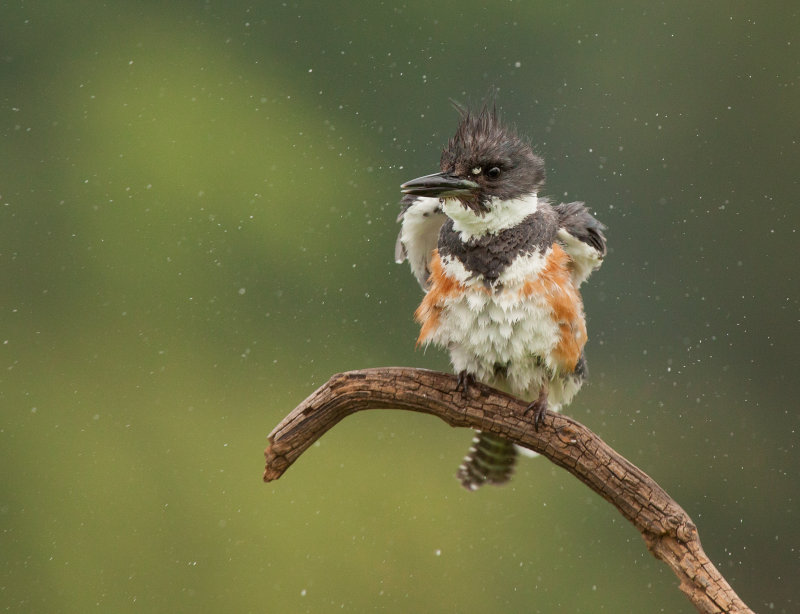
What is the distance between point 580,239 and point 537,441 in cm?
35

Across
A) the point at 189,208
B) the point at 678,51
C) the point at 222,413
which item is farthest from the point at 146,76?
the point at 678,51

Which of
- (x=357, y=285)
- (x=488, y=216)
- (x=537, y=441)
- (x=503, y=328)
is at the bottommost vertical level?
(x=537, y=441)

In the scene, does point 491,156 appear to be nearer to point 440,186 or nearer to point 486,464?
point 440,186

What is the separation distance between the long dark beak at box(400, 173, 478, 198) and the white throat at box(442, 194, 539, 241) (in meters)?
0.02

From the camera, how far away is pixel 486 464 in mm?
1692

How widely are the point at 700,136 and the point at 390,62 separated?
890mm

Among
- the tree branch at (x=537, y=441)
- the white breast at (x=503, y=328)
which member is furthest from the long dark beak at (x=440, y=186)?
the tree branch at (x=537, y=441)

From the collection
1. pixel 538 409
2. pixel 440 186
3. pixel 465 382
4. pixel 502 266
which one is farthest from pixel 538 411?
pixel 440 186

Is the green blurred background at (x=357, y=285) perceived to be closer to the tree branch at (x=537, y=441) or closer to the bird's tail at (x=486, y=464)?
the bird's tail at (x=486, y=464)

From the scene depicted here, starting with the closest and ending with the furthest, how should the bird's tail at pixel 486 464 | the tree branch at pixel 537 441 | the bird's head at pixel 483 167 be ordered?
1. the tree branch at pixel 537 441
2. the bird's head at pixel 483 167
3. the bird's tail at pixel 486 464

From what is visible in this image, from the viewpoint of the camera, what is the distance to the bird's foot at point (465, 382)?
1.45 meters

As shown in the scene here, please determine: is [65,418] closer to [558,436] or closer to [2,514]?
[2,514]

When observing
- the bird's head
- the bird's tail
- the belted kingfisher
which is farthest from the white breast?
the bird's tail

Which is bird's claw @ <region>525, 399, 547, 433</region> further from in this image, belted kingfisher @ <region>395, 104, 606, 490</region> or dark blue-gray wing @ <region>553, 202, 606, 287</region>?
dark blue-gray wing @ <region>553, 202, 606, 287</region>
